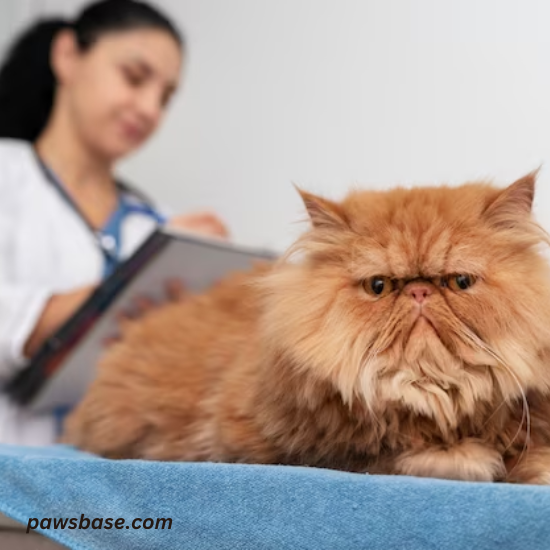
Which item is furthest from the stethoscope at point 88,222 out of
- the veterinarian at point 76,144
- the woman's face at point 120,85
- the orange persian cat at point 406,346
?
the orange persian cat at point 406,346

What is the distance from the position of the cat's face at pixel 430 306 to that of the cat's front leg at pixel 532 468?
0.08m

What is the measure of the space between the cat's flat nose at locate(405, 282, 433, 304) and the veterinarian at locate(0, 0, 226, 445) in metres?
0.97

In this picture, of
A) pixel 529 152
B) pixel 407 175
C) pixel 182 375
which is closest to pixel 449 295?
pixel 182 375

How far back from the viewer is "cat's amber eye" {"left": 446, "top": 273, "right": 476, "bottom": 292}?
0.90m

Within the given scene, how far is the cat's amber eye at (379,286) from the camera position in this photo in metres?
0.92

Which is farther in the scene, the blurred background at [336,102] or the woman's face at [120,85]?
the woman's face at [120,85]

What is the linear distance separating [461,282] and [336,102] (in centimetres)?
123

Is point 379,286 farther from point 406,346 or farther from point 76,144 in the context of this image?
point 76,144

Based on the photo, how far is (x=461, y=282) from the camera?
2.95 feet

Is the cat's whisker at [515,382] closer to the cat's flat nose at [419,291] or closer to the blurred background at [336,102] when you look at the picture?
the cat's flat nose at [419,291]

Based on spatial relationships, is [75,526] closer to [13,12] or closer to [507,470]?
[507,470]

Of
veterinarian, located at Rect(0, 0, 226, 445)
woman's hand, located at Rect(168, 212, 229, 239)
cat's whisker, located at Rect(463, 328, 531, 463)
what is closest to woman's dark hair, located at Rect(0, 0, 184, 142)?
veterinarian, located at Rect(0, 0, 226, 445)

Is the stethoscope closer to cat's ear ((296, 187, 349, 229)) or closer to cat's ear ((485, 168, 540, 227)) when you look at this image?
cat's ear ((296, 187, 349, 229))

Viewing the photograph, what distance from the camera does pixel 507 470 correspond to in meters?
0.90
